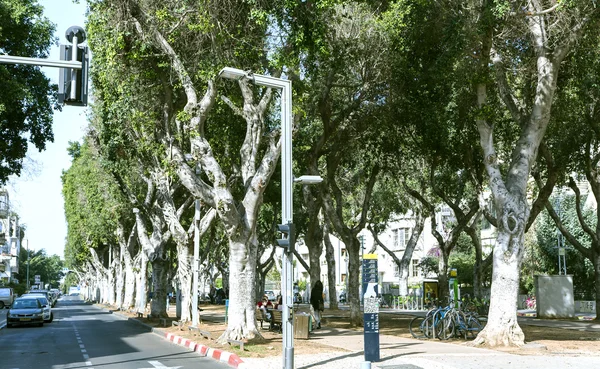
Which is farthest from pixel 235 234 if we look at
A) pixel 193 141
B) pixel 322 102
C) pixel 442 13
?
pixel 442 13

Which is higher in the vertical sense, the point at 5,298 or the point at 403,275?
the point at 403,275

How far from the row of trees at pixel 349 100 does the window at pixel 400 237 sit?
3625 cm

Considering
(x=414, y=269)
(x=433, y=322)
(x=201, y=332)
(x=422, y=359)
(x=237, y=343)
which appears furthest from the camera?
(x=414, y=269)

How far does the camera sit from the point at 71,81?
10.4 m

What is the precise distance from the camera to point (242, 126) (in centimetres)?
2528

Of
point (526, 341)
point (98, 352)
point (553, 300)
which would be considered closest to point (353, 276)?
point (526, 341)

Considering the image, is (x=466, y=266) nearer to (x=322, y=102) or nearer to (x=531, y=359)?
(x=322, y=102)

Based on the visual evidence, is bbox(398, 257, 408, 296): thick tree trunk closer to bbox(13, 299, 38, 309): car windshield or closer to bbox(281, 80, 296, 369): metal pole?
bbox(13, 299, 38, 309): car windshield

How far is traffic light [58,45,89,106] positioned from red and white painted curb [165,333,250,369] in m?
6.91

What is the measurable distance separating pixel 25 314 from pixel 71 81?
26555 mm

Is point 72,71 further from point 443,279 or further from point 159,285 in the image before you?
point 443,279

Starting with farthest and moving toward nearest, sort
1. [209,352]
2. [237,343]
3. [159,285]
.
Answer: [159,285] < [209,352] < [237,343]

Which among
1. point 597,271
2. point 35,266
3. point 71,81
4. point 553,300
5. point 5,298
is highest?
point 71,81

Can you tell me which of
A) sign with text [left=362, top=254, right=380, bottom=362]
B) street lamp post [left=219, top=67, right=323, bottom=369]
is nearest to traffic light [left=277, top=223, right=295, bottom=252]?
street lamp post [left=219, top=67, right=323, bottom=369]
